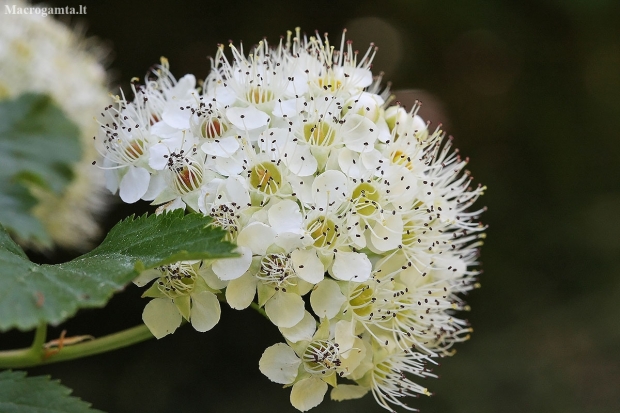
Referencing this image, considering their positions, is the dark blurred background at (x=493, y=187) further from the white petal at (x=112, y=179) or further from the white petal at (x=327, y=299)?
the white petal at (x=327, y=299)

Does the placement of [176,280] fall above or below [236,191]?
below

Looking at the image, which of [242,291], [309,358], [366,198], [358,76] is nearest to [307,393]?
[309,358]

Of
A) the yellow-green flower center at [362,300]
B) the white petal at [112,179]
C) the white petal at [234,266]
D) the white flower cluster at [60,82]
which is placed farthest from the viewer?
the white flower cluster at [60,82]

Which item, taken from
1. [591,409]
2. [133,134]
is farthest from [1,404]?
[591,409]

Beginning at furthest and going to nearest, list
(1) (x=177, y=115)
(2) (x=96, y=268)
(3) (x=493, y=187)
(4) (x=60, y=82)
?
(3) (x=493, y=187) → (4) (x=60, y=82) → (1) (x=177, y=115) → (2) (x=96, y=268)

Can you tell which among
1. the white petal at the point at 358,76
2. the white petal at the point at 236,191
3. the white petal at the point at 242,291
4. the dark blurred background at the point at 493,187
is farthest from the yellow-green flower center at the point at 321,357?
the dark blurred background at the point at 493,187

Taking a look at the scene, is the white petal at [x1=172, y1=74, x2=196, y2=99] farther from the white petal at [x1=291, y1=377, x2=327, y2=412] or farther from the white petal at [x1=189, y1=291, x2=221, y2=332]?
the white petal at [x1=291, y1=377, x2=327, y2=412]

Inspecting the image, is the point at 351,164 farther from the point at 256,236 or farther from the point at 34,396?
the point at 34,396
